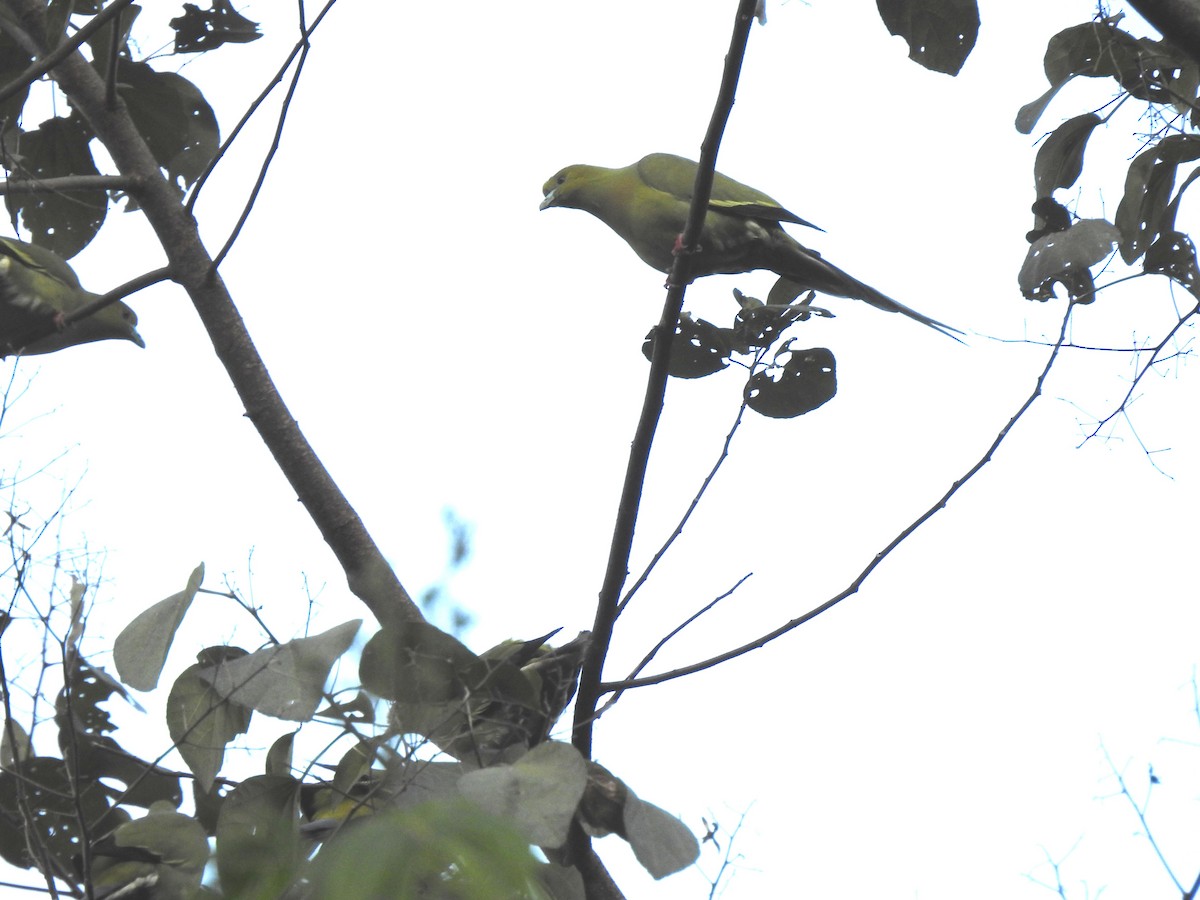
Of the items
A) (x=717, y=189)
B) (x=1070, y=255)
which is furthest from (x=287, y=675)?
(x=717, y=189)

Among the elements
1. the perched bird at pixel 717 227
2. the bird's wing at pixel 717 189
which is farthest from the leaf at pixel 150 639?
the bird's wing at pixel 717 189

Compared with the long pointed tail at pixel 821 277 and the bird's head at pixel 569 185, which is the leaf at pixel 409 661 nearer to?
the long pointed tail at pixel 821 277

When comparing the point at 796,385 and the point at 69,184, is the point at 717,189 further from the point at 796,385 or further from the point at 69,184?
the point at 69,184

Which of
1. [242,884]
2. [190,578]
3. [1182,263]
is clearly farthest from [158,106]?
[242,884]

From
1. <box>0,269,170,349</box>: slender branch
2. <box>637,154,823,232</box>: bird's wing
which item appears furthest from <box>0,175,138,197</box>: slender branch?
<box>637,154,823,232</box>: bird's wing

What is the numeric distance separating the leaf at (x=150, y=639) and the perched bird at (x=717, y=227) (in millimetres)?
2330

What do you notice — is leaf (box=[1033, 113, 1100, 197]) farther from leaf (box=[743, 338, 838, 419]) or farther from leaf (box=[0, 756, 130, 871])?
leaf (box=[0, 756, 130, 871])

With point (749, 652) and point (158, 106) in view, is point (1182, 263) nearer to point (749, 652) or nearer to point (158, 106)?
point (749, 652)

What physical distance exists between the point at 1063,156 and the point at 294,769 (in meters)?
2.05

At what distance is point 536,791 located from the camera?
1594mm

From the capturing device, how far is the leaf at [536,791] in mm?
1488

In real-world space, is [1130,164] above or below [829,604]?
above

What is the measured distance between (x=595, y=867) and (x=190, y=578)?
899 mm

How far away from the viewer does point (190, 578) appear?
7.04 feet
